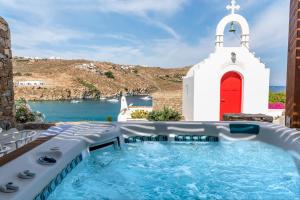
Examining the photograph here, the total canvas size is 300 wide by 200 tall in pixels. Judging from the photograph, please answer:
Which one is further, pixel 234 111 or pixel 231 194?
pixel 234 111

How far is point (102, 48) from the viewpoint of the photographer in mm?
Result: 48594

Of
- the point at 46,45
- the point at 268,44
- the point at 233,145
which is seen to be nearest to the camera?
the point at 233,145

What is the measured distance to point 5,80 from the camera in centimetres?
632

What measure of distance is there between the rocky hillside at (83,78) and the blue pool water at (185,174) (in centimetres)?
4230

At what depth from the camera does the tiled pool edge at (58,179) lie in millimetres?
2845

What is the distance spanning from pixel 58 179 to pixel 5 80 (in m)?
4.22

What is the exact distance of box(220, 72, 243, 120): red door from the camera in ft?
33.6

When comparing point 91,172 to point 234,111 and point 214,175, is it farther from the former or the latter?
point 234,111

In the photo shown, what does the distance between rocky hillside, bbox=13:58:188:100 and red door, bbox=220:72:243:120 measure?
3741cm

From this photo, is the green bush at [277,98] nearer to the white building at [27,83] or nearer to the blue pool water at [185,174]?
the blue pool water at [185,174]

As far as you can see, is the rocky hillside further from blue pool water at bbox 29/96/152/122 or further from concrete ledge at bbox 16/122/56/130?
concrete ledge at bbox 16/122/56/130

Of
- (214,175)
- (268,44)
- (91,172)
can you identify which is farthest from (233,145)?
(268,44)

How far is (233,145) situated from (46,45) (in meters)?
47.4

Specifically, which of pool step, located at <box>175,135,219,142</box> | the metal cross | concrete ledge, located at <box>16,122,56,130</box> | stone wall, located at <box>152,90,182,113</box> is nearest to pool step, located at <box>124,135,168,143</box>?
pool step, located at <box>175,135,219,142</box>
